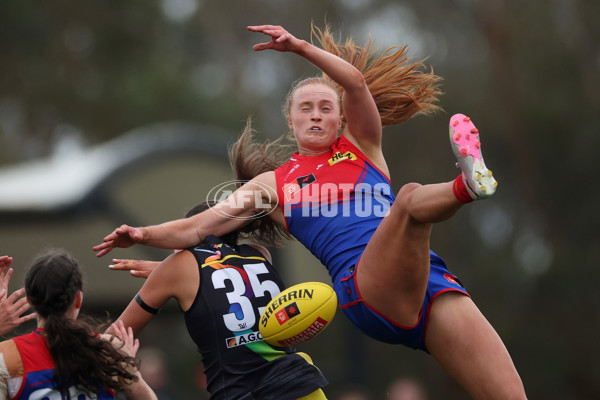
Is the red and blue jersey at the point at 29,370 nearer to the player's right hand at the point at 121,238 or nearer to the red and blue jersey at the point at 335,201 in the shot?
the player's right hand at the point at 121,238

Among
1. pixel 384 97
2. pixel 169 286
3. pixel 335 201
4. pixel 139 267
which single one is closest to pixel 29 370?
pixel 169 286

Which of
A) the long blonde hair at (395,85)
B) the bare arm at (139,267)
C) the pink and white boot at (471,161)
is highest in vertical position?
the long blonde hair at (395,85)

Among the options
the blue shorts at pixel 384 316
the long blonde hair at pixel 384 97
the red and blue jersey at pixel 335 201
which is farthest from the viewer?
the long blonde hair at pixel 384 97

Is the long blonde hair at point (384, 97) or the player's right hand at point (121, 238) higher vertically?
the long blonde hair at point (384, 97)

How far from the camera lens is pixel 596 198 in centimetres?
2002

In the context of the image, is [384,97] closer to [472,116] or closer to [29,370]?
[29,370]

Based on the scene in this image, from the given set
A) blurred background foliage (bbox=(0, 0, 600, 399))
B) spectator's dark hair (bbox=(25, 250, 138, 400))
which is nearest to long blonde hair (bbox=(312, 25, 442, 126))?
spectator's dark hair (bbox=(25, 250, 138, 400))

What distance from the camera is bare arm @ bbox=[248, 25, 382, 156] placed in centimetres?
439

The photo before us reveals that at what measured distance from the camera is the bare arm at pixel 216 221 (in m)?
4.57

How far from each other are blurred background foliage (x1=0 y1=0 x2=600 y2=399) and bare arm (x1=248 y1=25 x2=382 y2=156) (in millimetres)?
14048

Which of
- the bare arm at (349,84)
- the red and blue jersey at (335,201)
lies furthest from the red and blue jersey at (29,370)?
the bare arm at (349,84)

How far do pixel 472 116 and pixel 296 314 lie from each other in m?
17.0

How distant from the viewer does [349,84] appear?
4613mm

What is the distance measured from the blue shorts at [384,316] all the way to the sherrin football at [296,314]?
0.16m
